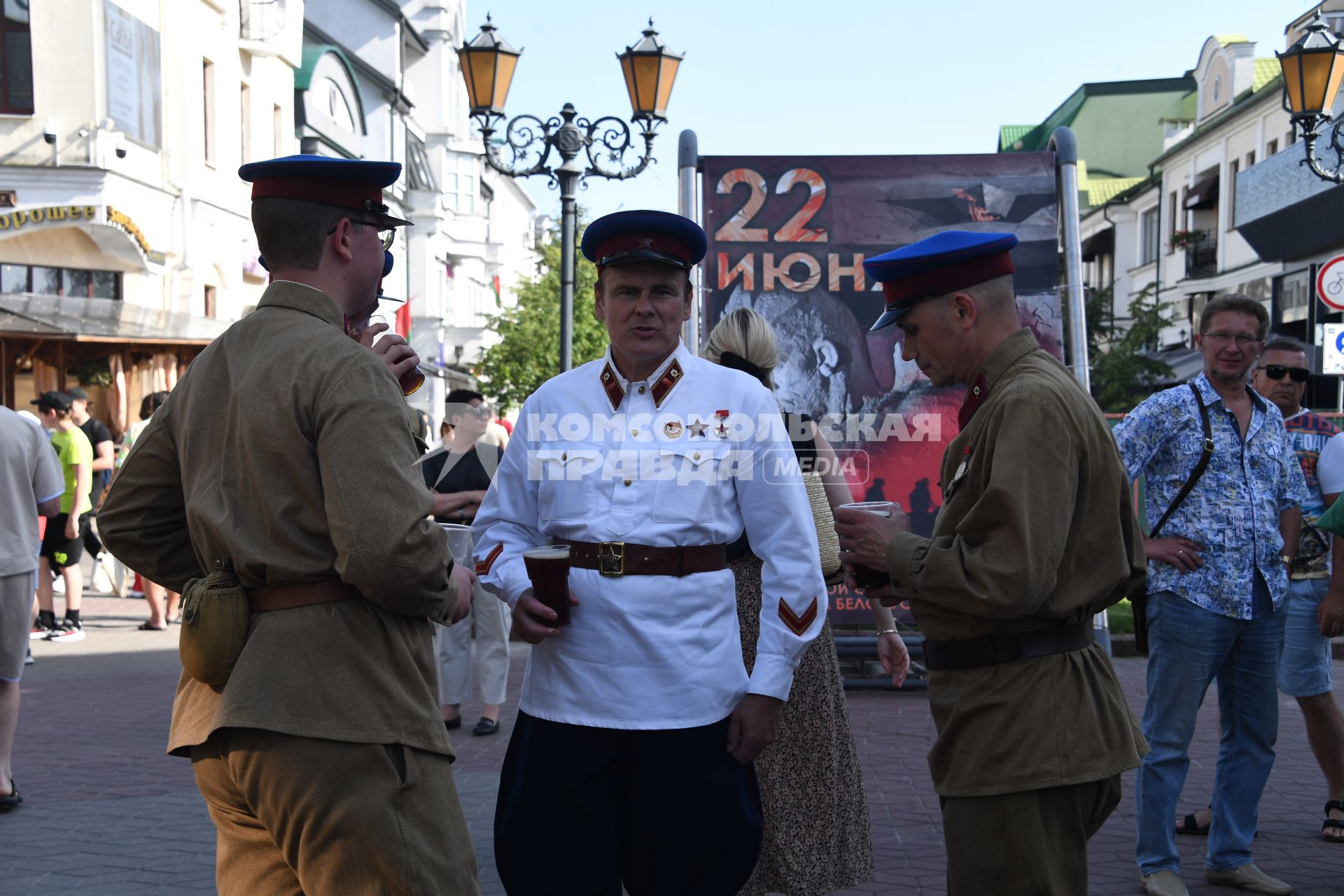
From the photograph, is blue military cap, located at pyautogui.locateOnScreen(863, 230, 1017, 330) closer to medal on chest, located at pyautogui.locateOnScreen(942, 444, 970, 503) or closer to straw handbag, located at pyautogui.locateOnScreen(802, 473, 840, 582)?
medal on chest, located at pyautogui.locateOnScreen(942, 444, 970, 503)

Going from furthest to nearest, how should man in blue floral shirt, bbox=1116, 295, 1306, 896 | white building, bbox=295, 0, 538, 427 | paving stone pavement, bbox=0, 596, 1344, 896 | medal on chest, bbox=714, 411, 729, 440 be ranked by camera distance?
white building, bbox=295, 0, 538, 427, paving stone pavement, bbox=0, 596, 1344, 896, man in blue floral shirt, bbox=1116, 295, 1306, 896, medal on chest, bbox=714, 411, 729, 440

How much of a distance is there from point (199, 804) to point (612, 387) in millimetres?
3909

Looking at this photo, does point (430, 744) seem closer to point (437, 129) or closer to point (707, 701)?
point (707, 701)

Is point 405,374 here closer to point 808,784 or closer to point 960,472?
point 960,472

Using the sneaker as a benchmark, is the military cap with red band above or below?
above

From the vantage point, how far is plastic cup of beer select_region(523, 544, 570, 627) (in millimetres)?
3129

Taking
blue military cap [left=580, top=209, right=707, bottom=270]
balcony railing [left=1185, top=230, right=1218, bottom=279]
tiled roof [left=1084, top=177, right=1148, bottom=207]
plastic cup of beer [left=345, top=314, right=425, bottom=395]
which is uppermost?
tiled roof [left=1084, top=177, right=1148, bottom=207]

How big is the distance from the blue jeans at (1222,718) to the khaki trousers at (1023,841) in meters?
2.14

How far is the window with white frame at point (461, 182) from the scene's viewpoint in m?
53.8

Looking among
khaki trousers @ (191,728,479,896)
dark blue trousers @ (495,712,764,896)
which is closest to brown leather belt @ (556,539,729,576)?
dark blue trousers @ (495,712,764,896)

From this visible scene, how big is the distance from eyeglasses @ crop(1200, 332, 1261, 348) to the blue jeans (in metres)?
0.86

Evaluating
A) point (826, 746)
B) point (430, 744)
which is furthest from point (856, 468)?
point (430, 744)

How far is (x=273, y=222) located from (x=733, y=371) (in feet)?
4.33

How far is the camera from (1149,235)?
162 feet
